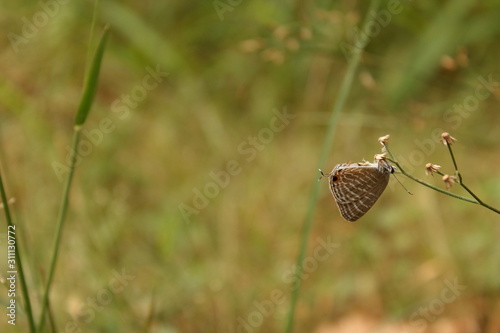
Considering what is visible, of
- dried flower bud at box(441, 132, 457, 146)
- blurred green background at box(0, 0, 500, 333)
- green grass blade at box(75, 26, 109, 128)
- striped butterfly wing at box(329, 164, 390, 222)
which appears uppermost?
blurred green background at box(0, 0, 500, 333)

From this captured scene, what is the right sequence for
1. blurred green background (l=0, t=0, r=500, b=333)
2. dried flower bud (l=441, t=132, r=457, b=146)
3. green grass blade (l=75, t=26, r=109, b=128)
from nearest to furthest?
dried flower bud (l=441, t=132, r=457, b=146) → green grass blade (l=75, t=26, r=109, b=128) → blurred green background (l=0, t=0, r=500, b=333)

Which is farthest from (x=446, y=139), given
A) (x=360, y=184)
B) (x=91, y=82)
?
(x=91, y=82)

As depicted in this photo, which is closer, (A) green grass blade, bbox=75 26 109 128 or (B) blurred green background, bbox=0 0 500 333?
(A) green grass blade, bbox=75 26 109 128

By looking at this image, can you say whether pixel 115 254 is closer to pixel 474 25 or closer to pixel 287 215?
pixel 287 215

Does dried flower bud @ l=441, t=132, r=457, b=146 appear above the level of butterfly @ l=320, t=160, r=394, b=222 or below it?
above

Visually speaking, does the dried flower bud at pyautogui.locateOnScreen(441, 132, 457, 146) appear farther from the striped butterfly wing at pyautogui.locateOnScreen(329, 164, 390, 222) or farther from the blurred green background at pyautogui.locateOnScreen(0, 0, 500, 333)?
the blurred green background at pyautogui.locateOnScreen(0, 0, 500, 333)

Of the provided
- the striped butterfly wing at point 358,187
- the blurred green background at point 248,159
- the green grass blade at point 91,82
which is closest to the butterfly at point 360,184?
the striped butterfly wing at point 358,187

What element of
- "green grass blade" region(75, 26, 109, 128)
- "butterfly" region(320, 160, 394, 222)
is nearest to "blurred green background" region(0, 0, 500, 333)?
"green grass blade" region(75, 26, 109, 128)
